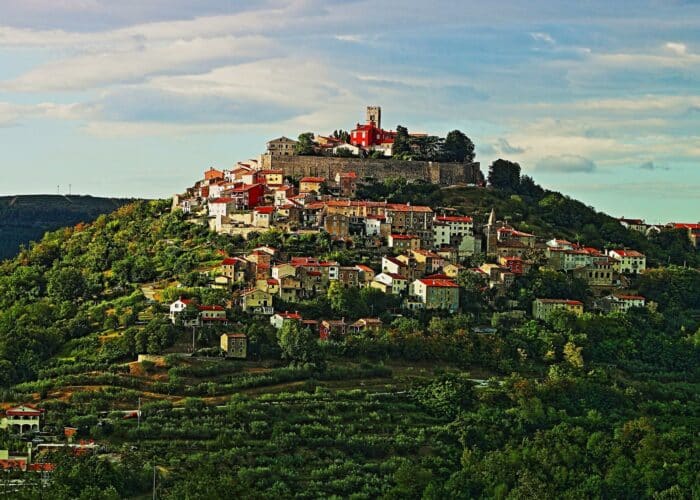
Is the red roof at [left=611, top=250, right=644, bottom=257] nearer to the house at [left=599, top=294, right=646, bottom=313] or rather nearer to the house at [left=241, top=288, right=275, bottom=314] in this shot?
the house at [left=599, top=294, right=646, bottom=313]

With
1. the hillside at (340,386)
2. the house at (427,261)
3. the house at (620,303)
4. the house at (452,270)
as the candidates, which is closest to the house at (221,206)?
the hillside at (340,386)

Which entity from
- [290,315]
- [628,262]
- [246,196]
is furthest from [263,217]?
[628,262]

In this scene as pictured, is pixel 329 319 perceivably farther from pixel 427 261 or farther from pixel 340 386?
pixel 427 261

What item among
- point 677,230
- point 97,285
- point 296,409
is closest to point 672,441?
point 296,409

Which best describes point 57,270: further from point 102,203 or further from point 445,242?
point 102,203

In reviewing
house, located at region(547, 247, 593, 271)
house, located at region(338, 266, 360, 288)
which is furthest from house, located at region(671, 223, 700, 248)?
house, located at region(338, 266, 360, 288)

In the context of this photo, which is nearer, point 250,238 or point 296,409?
point 296,409

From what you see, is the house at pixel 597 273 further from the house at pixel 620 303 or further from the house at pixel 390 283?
the house at pixel 390 283
